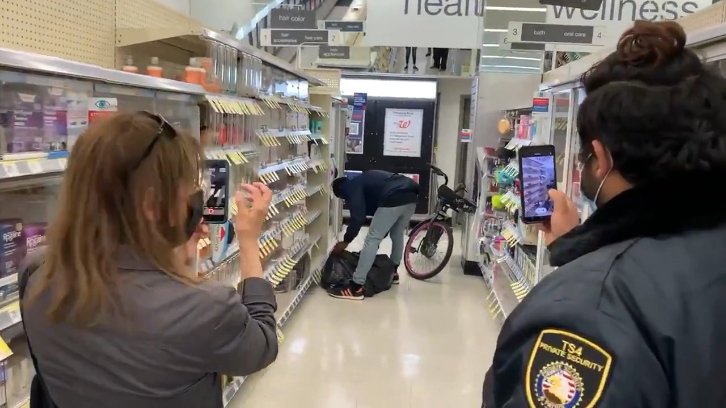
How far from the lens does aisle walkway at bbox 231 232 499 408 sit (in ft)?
12.9

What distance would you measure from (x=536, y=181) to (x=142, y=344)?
74.9 inches

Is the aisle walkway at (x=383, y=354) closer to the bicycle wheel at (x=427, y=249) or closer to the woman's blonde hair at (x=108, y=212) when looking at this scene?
the bicycle wheel at (x=427, y=249)

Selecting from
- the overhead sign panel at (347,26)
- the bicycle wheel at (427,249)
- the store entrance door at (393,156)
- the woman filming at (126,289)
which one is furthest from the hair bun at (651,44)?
the store entrance door at (393,156)

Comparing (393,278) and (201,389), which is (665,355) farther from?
(393,278)

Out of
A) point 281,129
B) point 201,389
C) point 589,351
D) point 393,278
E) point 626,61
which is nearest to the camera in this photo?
point 589,351

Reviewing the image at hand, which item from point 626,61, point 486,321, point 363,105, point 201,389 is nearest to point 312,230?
point 486,321

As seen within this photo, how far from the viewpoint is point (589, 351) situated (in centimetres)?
90

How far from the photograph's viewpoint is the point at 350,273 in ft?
20.8

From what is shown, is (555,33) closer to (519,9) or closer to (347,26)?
(519,9)

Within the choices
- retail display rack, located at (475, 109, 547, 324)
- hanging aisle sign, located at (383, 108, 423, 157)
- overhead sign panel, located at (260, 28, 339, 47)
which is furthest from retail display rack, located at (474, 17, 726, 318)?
hanging aisle sign, located at (383, 108, 423, 157)

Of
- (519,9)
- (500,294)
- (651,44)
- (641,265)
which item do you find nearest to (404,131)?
(519,9)

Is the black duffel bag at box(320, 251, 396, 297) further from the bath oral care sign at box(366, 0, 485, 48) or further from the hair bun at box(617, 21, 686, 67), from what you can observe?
the hair bun at box(617, 21, 686, 67)

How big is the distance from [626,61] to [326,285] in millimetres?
5414

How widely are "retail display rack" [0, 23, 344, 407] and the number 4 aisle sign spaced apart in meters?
2.23
